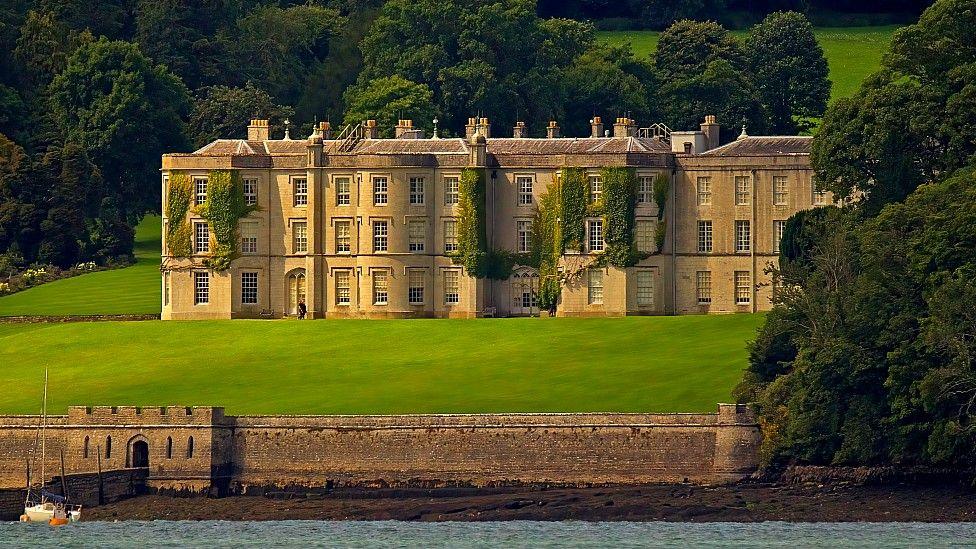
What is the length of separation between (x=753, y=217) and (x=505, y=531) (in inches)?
1242

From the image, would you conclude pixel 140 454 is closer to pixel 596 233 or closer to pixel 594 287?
pixel 594 287

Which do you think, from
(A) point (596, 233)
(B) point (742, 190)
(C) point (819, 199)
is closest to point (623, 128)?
(A) point (596, 233)

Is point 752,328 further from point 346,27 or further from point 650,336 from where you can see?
point 346,27

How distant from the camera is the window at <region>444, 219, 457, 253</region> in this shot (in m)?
120

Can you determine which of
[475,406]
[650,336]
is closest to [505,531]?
[475,406]

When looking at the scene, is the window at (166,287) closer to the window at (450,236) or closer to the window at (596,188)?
the window at (450,236)

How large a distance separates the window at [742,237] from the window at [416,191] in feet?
→ 37.3

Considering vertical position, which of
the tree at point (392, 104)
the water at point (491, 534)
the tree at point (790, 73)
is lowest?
the water at point (491, 534)

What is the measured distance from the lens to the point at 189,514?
9550cm

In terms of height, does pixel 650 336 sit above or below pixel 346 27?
below

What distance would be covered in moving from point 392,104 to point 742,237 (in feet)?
92.6

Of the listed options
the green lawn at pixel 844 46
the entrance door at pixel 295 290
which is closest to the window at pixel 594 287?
the entrance door at pixel 295 290

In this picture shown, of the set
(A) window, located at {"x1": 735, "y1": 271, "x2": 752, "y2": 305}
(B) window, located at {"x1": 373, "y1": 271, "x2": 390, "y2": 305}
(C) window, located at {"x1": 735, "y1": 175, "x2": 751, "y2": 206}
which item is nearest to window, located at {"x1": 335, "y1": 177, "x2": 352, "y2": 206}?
(B) window, located at {"x1": 373, "y1": 271, "x2": 390, "y2": 305}

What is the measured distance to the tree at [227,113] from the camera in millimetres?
153125
